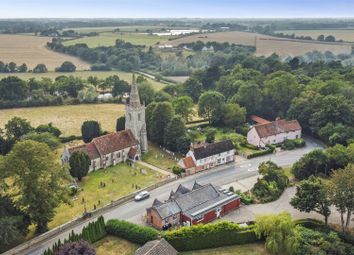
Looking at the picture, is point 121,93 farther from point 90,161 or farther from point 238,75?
point 90,161

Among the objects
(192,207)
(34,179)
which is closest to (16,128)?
(34,179)

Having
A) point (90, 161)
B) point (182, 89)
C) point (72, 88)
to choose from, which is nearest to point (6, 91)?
point (72, 88)

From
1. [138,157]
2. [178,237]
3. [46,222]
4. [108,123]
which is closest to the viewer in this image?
[178,237]

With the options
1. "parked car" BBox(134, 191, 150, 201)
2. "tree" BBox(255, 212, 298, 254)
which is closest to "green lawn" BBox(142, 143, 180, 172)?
"parked car" BBox(134, 191, 150, 201)

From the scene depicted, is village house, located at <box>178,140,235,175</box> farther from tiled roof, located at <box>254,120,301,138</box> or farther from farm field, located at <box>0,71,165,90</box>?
farm field, located at <box>0,71,165,90</box>

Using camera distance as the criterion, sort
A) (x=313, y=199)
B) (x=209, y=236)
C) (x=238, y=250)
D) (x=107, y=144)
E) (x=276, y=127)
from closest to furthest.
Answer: (x=238, y=250) → (x=209, y=236) → (x=313, y=199) → (x=107, y=144) → (x=276, y=127)

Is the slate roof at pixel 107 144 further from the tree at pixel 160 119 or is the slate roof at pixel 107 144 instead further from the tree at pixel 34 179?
the tree at pixel 34 179

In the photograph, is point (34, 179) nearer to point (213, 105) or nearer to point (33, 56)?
point (213, 105)
